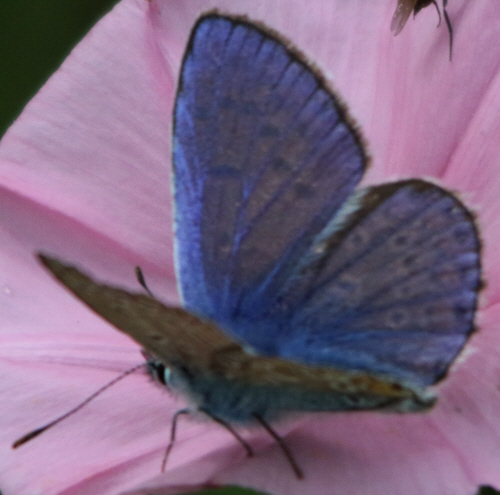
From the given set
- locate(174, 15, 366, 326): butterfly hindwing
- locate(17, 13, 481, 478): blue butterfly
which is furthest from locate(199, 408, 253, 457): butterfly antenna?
locate(174, 15, 366, 326): butterfly hindwing

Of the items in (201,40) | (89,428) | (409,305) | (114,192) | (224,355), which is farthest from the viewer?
(114,192)

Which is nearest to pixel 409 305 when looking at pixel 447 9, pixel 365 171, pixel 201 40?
pixel 365 171

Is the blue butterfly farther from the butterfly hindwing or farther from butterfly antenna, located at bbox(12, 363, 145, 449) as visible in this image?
butterfly antenna, located at bbox(12, 363, 145, 449)

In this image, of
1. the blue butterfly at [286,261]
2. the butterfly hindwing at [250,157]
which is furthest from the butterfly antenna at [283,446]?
the butterfly hindwing at [250,157]

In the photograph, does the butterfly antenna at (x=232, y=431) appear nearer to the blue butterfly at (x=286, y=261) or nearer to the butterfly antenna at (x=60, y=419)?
the blue butterfly at (x=286, y=261)

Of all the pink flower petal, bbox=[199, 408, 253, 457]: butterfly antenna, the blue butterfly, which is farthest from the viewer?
the pink flower petal

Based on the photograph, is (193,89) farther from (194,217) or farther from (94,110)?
(94,110)
